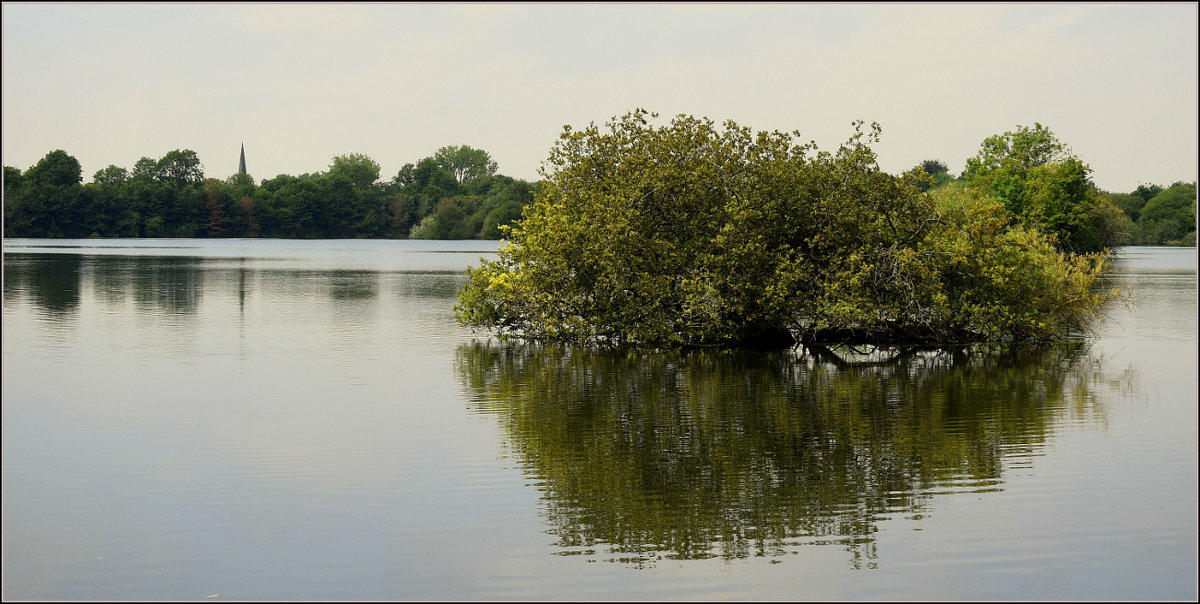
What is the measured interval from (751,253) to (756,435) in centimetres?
1133

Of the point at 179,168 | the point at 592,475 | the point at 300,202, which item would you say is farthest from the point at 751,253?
the point at 179,168

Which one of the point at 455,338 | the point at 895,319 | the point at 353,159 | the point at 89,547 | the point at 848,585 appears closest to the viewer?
the point at 848,585

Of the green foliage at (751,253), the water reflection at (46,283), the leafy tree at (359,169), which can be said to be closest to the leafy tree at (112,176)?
the leafy tree at (359,169)

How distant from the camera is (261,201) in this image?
16550 centimetres

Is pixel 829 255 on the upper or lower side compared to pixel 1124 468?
upper

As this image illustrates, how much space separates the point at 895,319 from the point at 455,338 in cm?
1122

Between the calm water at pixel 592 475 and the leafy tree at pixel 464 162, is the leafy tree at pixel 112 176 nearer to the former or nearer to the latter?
the leafy tree at pixel 464 162

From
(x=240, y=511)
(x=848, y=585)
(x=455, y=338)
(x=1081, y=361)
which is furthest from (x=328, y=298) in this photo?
(x=848, y=585)

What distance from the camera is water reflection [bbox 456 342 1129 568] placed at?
1144cm

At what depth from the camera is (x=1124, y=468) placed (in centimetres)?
1448

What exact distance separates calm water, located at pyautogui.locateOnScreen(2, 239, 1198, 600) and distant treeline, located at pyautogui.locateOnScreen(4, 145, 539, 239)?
112128 millimetres

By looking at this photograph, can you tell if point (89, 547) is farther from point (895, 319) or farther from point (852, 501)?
point (895, 319)

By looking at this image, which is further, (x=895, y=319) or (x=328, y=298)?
(x=328, y=298)

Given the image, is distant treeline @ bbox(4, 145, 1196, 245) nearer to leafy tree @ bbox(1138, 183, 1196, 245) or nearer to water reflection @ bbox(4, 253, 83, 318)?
leafy tree @ bbox(1138, 183, 1196, 245)
